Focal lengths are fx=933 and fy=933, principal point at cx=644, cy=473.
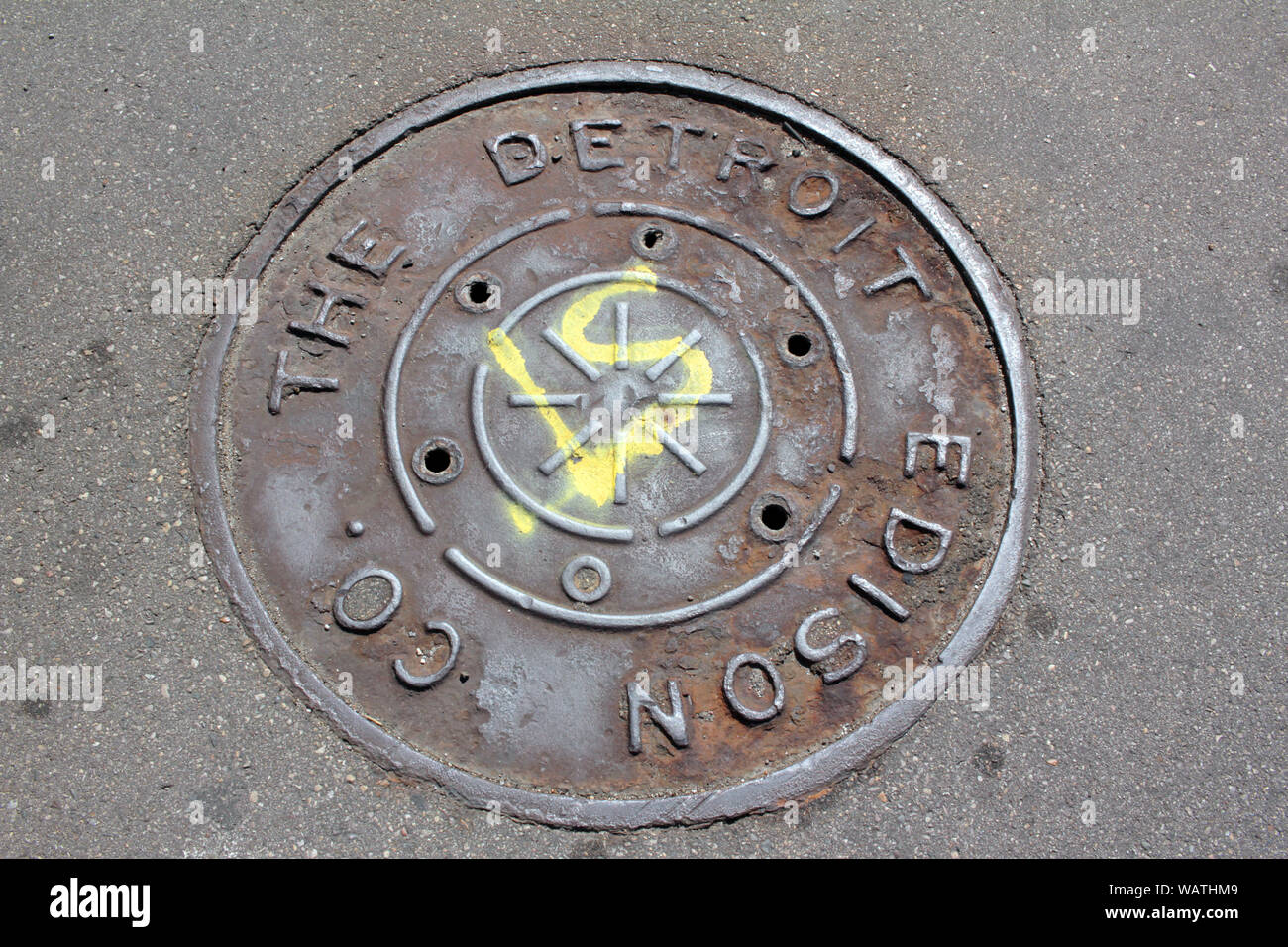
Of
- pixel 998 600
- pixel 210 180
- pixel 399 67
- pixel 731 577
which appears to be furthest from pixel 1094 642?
pixel 210 180

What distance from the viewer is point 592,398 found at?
2699 millimetres

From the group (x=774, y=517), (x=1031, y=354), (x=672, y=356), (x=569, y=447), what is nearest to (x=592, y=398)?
(x=569, y=447)

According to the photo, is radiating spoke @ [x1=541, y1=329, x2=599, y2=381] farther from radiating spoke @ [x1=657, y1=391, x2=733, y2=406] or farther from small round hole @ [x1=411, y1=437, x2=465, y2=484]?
small round hole @ [x1=411, y1=437, x2=465, y2=484]

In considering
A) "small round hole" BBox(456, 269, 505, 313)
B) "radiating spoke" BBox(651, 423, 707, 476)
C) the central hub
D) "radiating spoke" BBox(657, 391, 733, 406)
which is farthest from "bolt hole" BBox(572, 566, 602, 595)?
"small round hole" BBox(456, 269, 505, 313)

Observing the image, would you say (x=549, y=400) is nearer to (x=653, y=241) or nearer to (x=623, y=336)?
(x=623, y=336)

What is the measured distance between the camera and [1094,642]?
261cm

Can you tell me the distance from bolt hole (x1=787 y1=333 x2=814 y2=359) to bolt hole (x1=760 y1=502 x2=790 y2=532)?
47 centimetres

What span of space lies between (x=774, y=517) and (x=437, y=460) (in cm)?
98

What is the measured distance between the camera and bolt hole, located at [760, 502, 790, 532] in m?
2.67

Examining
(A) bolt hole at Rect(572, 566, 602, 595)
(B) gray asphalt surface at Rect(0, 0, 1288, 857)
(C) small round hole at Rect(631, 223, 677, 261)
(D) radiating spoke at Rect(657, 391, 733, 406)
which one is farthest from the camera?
(C) small round hole at Rect(631, 223, 677, 261)

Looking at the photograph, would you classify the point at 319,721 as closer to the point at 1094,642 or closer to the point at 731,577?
the point at 731,577

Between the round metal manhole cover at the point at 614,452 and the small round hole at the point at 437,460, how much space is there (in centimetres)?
3

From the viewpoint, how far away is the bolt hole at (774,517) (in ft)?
8.76
